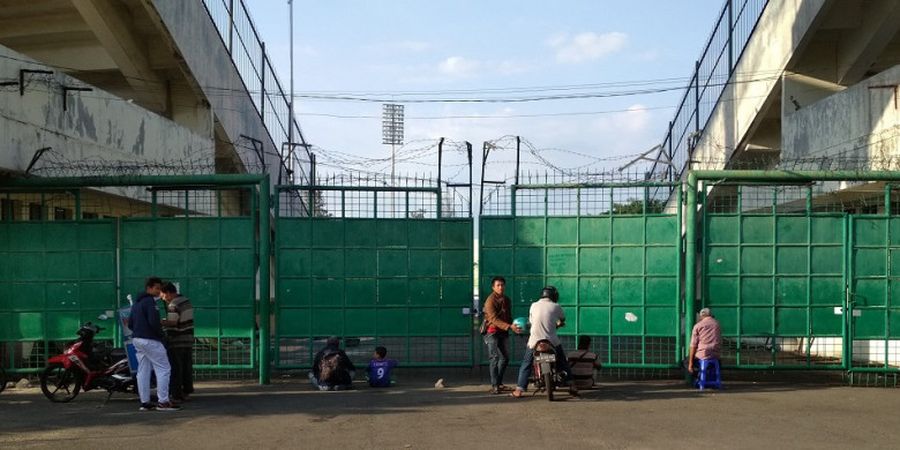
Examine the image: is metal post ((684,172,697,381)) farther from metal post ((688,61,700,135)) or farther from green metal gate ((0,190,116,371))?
metal post ((688,61,700,135))

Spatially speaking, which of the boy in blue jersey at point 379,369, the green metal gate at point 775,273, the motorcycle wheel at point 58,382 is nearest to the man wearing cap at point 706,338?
the green metal gate at point 775,273

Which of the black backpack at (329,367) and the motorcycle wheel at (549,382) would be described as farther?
the black backpack at (329,367)

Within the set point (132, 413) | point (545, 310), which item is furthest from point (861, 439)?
point (132, 413)

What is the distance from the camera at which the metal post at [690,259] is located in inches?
454

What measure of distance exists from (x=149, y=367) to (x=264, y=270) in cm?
237

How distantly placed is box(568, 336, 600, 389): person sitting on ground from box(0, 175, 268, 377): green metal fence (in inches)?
184

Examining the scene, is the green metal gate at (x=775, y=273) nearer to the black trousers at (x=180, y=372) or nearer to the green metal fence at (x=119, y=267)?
the green metal fence at (x=119, y=267)

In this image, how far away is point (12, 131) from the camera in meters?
11.7

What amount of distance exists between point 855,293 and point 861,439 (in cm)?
421

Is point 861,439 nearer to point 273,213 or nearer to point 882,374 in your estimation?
point 882,374

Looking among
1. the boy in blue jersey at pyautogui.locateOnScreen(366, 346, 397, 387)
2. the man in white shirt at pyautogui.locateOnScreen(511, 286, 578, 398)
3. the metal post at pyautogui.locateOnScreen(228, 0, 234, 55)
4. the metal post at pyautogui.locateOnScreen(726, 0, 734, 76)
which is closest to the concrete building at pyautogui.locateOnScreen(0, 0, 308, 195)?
the metal post at pyautogui.locateOnScreen(228, 0, 234, 55)

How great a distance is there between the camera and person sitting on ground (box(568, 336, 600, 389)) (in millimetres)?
11070

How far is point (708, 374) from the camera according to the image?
11234 mm

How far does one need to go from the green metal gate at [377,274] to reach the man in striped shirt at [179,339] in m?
1.51
